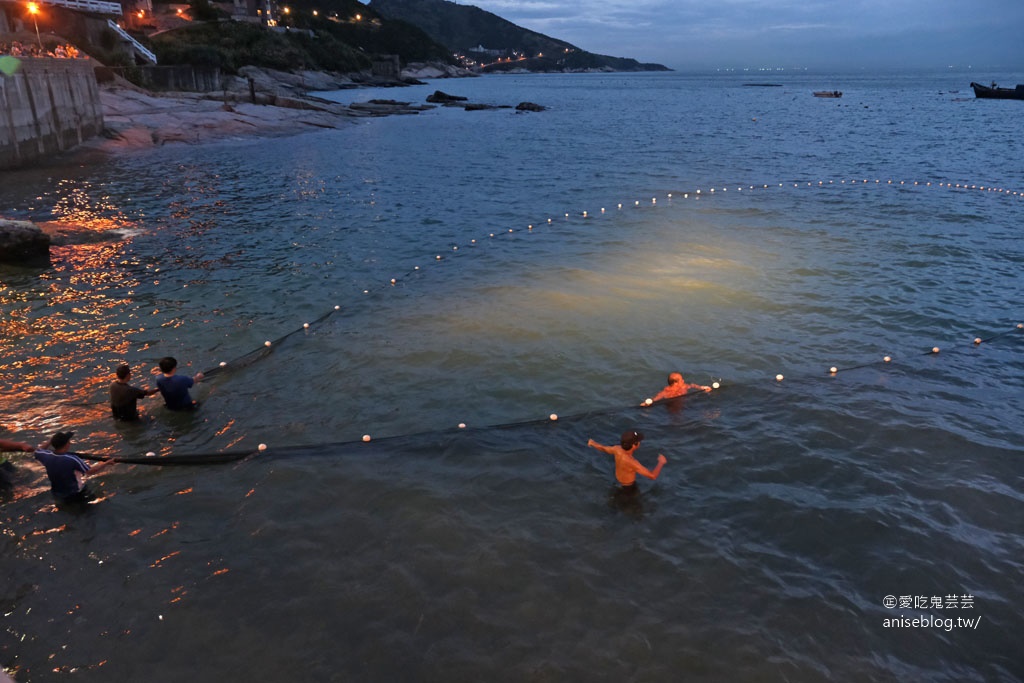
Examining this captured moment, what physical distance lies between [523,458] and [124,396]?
7.38 metres

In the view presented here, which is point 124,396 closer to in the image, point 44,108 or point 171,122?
point 44,108

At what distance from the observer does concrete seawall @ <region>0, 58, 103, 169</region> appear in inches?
1405

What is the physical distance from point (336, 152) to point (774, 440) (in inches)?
1957

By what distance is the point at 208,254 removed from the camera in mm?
23641

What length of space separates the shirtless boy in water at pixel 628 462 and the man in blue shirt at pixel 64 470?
25.4ft

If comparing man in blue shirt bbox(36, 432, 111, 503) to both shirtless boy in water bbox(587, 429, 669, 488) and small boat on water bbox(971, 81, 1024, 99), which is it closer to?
shirtless boy in water bbox(587, 429, 669, 488)

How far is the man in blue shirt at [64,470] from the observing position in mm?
9438

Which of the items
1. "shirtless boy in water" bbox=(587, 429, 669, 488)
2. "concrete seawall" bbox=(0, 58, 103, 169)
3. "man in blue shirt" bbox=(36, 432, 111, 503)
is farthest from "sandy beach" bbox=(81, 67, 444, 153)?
"shirtless boy in water" bbox=(587, 429, 669, 488)

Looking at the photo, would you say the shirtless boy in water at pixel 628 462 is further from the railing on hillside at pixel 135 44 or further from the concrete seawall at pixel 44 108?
the railing on hillside at pixel 135 44

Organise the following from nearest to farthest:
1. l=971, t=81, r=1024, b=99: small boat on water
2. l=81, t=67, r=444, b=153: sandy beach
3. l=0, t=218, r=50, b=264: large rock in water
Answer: l=0, t=218, r=50, b=264: large rock in water
l=81, t=67, r=444, b=153: sandy beach
l=971, t=81, r=1024, b=99: small boat on water

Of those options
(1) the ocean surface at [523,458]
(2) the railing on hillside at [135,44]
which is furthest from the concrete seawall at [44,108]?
(2) the railing on hillside at [135,44]

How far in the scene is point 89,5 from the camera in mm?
72938

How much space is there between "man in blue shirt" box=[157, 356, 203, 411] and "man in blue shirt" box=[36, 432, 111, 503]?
2.28 m

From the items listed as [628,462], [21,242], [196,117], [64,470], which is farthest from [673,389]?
[196,117]
